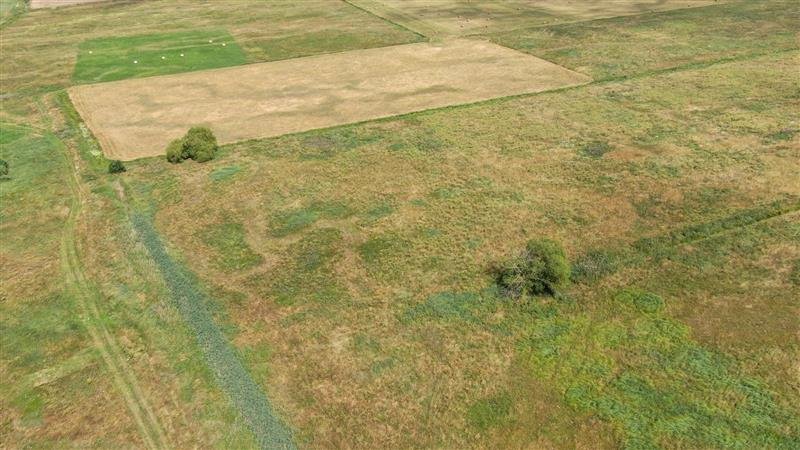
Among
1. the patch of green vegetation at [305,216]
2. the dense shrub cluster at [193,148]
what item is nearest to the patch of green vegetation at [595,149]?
the patch of green vegetation at [305,216]

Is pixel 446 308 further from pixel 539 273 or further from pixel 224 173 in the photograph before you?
pixel 224 173

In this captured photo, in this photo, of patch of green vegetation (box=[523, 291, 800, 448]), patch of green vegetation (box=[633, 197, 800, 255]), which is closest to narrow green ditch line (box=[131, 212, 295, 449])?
patch of green vegetation (box=[523, 291, 800, 448])

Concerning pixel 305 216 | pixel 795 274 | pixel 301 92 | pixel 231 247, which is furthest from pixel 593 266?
pixel 301 92

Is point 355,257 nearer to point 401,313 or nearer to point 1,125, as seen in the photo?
point 401,313

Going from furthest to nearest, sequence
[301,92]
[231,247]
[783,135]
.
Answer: [301,92]
[783,135]
[231,247]

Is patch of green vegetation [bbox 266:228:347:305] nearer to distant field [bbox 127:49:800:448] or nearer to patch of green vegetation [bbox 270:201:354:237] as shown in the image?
distant field [bbox 127:49:800:448]

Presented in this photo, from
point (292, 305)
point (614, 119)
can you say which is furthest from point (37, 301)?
point (614, 119)
